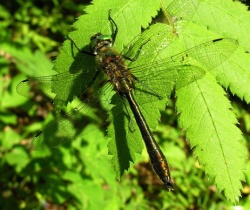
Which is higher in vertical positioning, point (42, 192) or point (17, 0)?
point (17, 0)

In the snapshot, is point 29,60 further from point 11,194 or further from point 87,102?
point 87,102

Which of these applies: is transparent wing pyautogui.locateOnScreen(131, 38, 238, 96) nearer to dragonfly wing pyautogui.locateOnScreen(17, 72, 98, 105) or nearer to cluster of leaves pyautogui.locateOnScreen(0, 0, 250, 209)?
cluster of leaves pyautogui.locateOnScreen(0, 0, 250, 209)

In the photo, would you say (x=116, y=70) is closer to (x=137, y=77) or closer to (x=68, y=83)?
(x=137, y=77)

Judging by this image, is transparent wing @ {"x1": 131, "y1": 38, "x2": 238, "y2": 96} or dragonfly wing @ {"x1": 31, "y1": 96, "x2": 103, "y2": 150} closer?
transparent wing @ {"x1": 131, "y1": 38, "x2": 238, "y2": 96}

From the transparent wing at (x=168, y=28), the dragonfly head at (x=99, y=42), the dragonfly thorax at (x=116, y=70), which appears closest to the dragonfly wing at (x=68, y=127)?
the dragonfly thorax at (x=116, y=70)

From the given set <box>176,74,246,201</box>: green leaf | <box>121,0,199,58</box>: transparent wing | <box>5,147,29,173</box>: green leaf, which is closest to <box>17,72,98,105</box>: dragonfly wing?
<box>121,0,199,58</box>: transparent wing

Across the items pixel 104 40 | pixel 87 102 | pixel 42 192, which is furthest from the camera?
pixel 42 192

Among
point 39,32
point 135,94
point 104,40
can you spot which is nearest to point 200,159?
point 135,94
